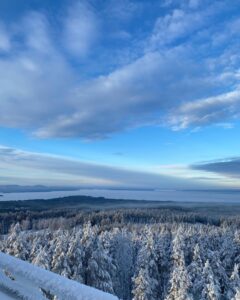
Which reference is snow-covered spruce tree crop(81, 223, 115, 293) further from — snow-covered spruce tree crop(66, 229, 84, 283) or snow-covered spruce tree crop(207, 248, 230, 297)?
snow-covered spruce tree crop(207, 248, 230, 297)

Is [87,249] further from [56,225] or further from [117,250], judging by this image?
[56,225]

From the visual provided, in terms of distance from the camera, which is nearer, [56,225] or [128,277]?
[128,277]

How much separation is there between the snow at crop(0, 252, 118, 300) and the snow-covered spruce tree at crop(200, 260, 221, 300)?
100 ft

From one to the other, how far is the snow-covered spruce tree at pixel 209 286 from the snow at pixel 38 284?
30.5m

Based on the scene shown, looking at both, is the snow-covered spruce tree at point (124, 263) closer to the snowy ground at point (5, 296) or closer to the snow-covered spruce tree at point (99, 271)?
the snow-covered spruce tree at point (99, 271)

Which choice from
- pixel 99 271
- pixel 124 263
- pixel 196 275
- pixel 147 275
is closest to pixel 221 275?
pixel 196 275

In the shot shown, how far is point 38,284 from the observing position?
6.34m

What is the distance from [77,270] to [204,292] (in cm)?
1233

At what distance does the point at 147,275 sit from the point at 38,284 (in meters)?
34.0

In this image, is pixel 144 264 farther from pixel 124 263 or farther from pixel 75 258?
pixel 124 263

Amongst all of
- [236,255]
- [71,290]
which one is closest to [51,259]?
[236,255]

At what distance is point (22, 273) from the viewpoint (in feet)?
23.1

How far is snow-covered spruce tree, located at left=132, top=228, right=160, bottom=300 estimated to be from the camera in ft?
122

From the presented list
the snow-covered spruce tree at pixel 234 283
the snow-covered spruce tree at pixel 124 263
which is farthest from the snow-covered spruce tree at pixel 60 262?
the snow-covered spruce tree at pixel 234 283
